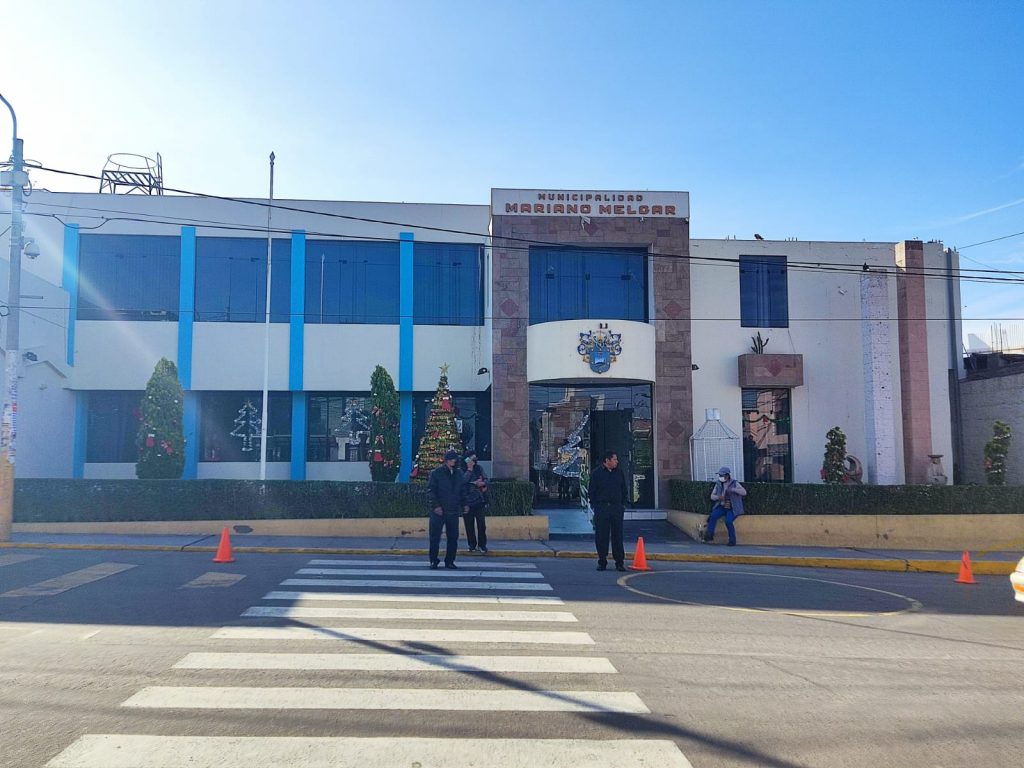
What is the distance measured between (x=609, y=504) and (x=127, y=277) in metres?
16.2

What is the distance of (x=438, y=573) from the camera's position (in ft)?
40.9

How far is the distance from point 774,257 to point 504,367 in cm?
831

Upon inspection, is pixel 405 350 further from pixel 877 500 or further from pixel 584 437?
pixel 877 500

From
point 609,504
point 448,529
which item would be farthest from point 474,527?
point 609,504

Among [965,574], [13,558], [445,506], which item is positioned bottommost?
[965,574]

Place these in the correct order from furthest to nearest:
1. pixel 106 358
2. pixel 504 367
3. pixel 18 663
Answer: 1. pixel 106 358
2. pixel 504 367
3. pixel 18 663

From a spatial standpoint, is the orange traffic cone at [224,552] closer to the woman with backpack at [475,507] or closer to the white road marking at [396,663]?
the woman with backpack at [475,507]

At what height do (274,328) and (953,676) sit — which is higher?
(274,328)

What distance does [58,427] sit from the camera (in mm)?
21547

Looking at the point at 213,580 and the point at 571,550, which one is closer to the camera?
the point at 213,580

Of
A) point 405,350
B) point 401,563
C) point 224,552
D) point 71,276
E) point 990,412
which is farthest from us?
point 405,350

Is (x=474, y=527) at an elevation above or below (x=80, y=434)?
below

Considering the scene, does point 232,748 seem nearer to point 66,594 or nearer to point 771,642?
point 771,642

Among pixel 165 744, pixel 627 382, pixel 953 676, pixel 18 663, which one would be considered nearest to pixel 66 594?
pixel 18 663
